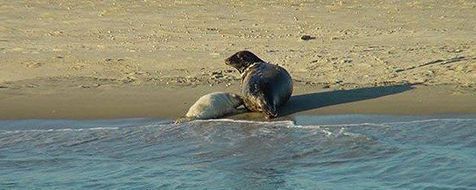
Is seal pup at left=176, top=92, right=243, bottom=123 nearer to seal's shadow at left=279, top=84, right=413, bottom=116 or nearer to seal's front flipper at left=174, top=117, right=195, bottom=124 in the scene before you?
seal's front flipper at left=174, top=117, right=195, bottom=124

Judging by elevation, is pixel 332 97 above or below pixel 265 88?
below

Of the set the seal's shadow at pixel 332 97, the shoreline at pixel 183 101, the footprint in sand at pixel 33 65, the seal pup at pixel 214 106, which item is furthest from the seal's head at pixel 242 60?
the footprint in sand at pixel 33 65

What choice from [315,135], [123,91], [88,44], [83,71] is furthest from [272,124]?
[88,44]

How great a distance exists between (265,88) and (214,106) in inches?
19.9

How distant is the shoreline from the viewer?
373 inches

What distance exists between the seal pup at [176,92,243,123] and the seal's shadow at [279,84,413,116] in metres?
0.45

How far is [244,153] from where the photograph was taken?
8438mm

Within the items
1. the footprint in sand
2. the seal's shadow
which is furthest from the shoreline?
the footprint in sand

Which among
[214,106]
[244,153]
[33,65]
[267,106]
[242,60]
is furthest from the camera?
[33,65]

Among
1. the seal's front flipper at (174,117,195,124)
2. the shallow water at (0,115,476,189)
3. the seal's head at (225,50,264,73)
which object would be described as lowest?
the shallow water at (0,115,476,189)

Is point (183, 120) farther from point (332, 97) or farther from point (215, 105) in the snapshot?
point (332, 97)

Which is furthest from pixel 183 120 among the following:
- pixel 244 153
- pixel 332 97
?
pixel 332 97

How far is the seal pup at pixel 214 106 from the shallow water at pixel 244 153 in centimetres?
11

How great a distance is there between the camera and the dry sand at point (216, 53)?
32.7 ft
